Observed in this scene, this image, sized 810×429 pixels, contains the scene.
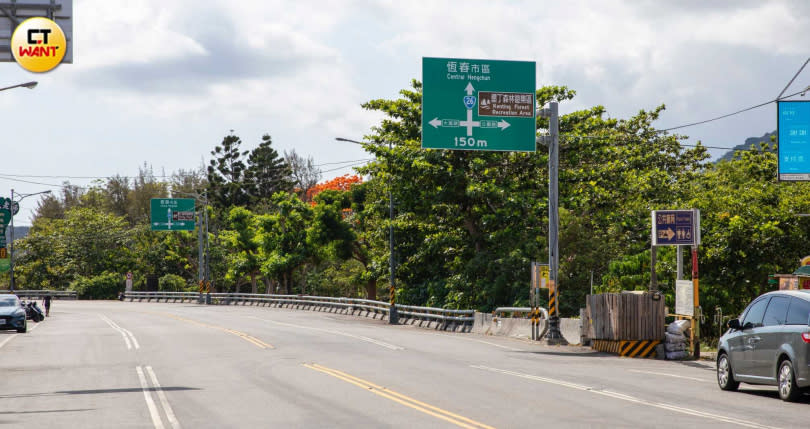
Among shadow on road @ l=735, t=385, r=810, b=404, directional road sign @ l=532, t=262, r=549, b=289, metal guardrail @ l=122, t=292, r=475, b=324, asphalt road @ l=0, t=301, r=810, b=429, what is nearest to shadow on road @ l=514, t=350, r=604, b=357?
asphalt road @ l=0, t=301, r=810, b=429

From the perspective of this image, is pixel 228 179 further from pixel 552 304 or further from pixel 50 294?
pixel 552 304

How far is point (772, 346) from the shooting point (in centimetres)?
1446

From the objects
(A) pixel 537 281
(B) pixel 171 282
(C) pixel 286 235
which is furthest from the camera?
(B) pixel 171 282

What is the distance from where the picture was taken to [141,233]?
91.9 meters

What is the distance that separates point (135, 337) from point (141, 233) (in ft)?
206

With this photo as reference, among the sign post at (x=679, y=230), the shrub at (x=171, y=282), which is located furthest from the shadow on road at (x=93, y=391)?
the shrub at (x=171, y=282)

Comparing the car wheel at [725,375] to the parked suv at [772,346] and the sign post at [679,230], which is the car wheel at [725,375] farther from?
the sign post at [679,230]

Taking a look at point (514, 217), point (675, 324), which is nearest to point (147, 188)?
point (514, 217)

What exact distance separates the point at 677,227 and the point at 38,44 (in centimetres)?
1579

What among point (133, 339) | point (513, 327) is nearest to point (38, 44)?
point (133, 339)

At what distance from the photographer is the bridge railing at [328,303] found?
39.8m

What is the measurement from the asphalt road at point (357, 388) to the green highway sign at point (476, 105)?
238 inches

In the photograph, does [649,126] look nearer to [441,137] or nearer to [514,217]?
[514,217]

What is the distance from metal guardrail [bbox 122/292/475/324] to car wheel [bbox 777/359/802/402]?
75.5ft
